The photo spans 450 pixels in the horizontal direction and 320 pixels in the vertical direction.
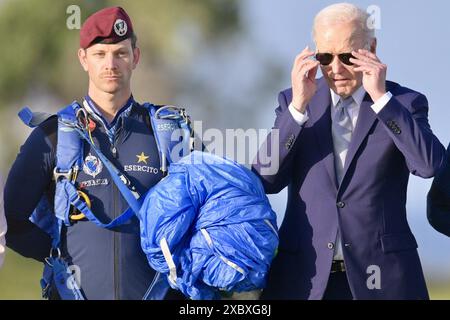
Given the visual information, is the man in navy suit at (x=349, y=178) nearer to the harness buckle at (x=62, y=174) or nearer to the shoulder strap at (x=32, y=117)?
the harness buckle at (x=62, y=174)

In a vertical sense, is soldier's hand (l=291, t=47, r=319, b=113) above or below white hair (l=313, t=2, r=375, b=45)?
below

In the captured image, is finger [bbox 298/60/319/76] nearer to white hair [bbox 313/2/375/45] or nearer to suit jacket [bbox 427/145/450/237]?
white hair [bbox 313/2/375/45]

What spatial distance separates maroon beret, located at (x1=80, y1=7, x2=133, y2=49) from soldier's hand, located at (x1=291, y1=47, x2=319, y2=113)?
0.98 metres

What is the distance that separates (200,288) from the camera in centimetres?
509

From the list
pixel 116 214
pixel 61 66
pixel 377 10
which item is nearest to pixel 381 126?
pixel 377 10

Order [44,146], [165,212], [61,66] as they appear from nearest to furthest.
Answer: [165,212] → [44,146] → [61,66]

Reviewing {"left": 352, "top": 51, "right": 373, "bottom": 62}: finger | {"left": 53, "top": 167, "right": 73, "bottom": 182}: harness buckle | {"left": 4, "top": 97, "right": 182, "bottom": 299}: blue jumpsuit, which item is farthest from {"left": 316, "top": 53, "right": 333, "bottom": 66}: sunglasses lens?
{"left": 53, "top": 167, "right": 73, "bottom": 182}: harness buckle

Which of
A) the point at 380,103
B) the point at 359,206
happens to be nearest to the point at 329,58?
the point at 380,103

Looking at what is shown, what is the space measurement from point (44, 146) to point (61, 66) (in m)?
7.35

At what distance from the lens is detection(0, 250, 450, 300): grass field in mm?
11711

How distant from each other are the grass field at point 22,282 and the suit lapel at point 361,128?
649 centimetres

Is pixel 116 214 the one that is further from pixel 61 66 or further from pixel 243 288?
pixel 61 66

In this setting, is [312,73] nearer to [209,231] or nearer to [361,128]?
[361,128]
